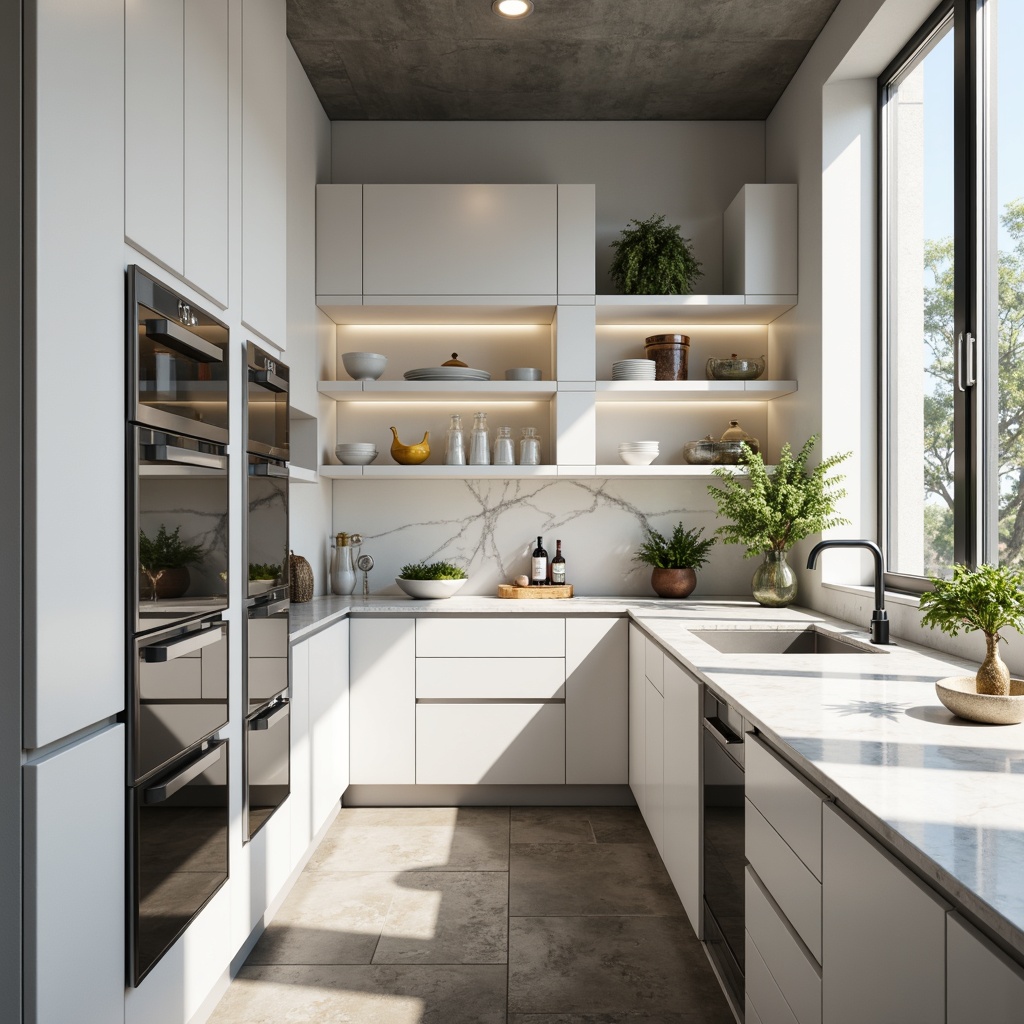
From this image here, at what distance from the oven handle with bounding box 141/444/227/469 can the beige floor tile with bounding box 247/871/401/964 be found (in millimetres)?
1366

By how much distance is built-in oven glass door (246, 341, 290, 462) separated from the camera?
225cm

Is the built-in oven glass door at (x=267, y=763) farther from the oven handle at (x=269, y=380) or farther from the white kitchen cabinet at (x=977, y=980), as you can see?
the white kitchen cabinet at (x=977, y=980)

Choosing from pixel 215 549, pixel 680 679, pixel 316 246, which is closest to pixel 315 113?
pixel 316 246

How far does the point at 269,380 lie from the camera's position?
239 cm

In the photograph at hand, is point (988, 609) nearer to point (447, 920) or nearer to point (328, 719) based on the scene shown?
point (447, 920)

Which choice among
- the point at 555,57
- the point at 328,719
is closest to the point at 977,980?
the point at 328,719

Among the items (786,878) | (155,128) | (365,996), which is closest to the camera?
(786,878)

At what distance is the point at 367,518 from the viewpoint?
407cm

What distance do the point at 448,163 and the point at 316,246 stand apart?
81 cm

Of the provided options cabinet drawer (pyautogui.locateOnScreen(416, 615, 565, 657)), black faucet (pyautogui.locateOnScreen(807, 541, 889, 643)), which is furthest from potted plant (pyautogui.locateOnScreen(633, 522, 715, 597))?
black faucet (pyautogui.locateOnScreen(807, 541, 889, 643))

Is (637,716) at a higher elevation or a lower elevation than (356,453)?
lower

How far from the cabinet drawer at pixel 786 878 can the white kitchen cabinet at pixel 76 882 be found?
1.16 meters

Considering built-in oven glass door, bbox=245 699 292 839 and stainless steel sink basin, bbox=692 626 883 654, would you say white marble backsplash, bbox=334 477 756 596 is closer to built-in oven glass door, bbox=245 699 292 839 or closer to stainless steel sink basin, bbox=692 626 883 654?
stainless steel sink basin, bbox=692 626 883 654

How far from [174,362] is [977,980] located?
1637mm
